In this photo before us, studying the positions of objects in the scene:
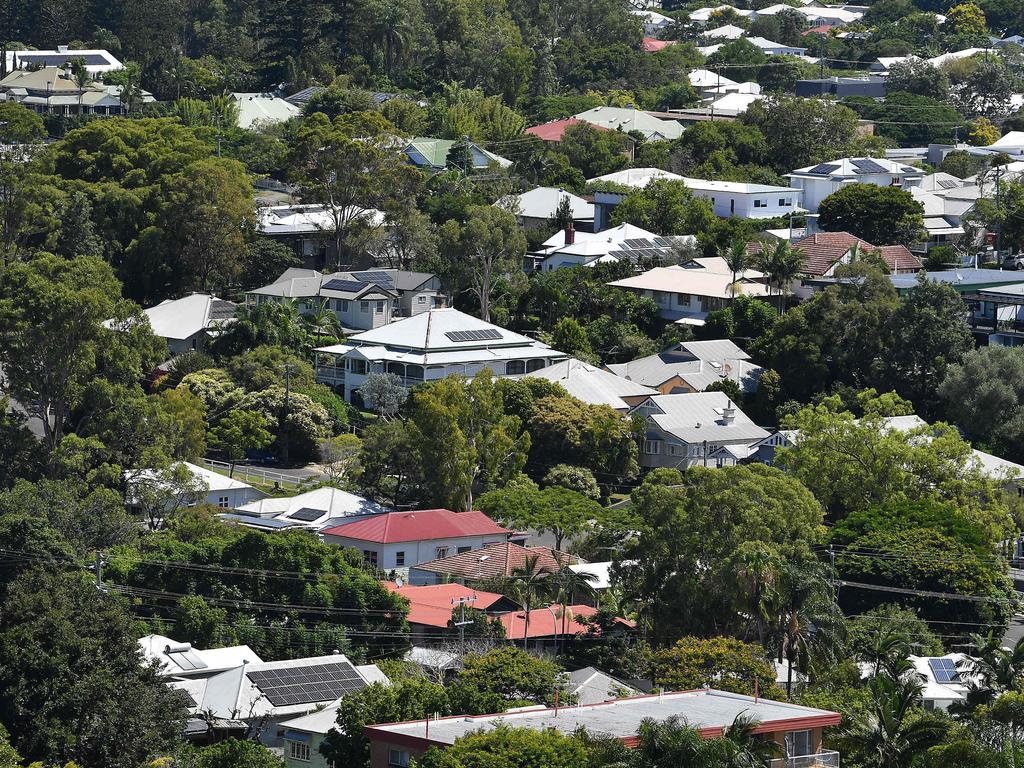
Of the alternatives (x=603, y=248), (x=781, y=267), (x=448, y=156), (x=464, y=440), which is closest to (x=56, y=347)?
(x=464, y=440)

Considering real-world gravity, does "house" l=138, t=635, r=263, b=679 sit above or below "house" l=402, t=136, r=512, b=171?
above

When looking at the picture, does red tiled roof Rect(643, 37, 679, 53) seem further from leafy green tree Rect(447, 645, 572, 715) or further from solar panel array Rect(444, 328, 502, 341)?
leafy green tree Rect(447, 645, 572, 715)

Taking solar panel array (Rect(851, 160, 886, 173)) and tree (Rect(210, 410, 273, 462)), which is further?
solar panel array (Rect(851, 160, 886, 173))

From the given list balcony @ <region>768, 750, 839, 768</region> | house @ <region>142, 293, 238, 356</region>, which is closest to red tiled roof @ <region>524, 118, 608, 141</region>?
house @ <region>142, 293, 238, 356</region>

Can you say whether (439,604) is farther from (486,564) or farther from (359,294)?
(359,294)

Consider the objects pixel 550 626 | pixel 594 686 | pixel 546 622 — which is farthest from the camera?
pixel 546 622

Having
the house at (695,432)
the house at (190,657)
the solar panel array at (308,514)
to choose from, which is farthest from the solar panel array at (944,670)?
the house at (695,432)

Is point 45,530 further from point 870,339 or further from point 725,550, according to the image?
point 870,339
